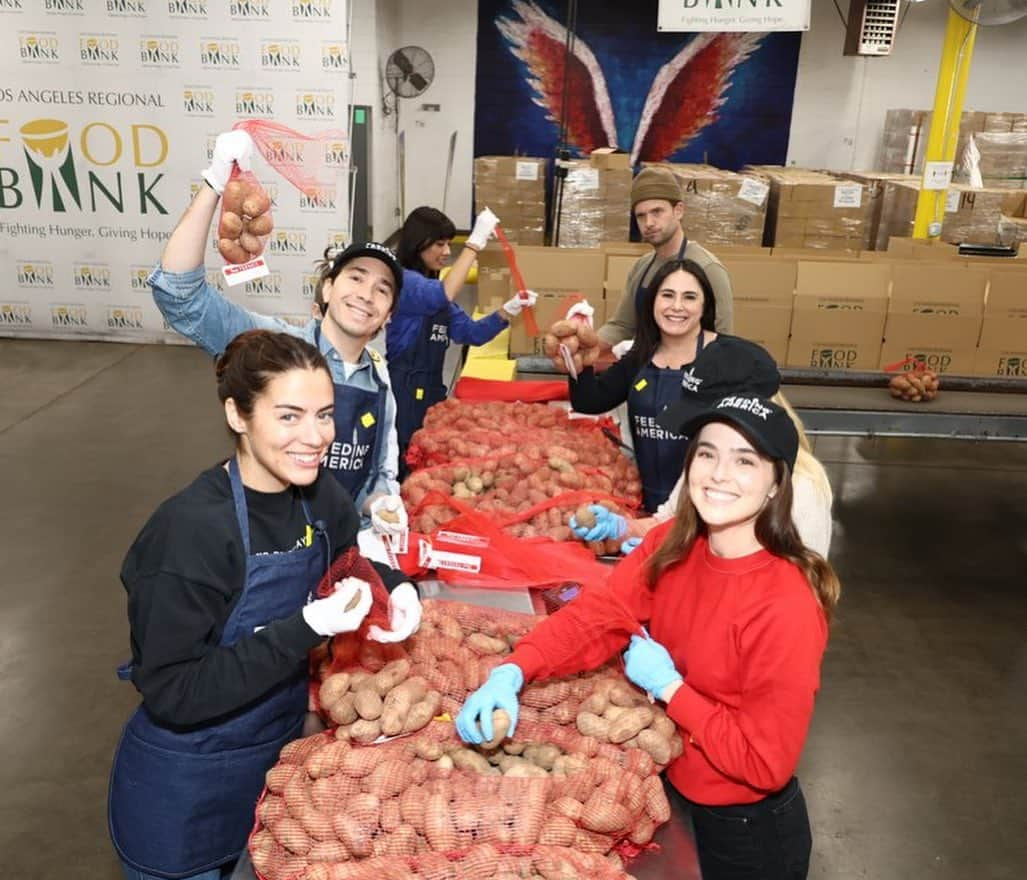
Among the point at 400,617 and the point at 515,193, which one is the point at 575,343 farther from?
the point at 515,193

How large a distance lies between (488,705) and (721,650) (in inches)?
16.9

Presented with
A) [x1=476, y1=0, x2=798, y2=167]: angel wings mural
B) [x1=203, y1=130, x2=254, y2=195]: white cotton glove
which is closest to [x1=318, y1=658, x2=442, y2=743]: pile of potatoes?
[x1=203, y1=130, x2=254, y2=195]: white cotton glove

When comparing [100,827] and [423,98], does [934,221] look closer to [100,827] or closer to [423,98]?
[100,827]

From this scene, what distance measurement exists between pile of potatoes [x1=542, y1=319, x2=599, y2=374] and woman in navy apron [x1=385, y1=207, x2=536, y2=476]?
795mm

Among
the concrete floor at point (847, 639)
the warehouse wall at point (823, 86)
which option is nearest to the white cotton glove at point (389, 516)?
the concrete floor at point (847, 639)

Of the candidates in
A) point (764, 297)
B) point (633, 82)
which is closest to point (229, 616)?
point (764, 297)

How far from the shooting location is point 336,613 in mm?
1585

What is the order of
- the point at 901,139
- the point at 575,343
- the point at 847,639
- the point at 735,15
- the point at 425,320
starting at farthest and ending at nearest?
the point at 901,139 → the point at 735,15 → the point at 847,639 → the point at 425,320 → the point at 575,343

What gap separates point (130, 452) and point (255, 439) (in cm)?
471

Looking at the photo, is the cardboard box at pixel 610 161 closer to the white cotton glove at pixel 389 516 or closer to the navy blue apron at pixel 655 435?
the navy blue apron at pixel 655 435

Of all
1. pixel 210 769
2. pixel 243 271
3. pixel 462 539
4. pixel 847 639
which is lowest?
pixel 847 639

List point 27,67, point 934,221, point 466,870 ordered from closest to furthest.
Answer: point 466,870
point 934,221
point 27,67

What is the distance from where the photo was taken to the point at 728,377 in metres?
2.00

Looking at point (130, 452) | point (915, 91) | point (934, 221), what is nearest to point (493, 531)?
point (130, 452)
